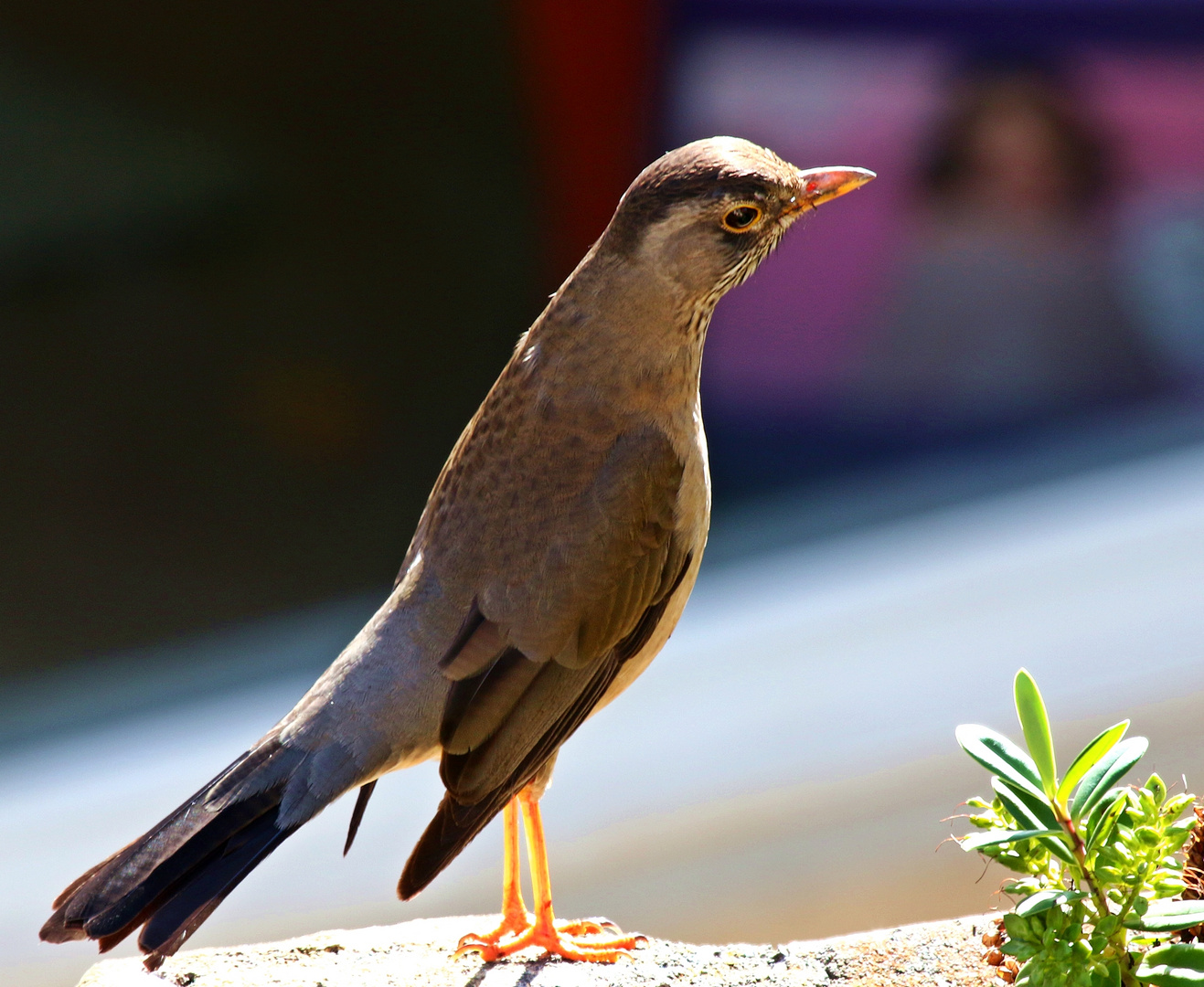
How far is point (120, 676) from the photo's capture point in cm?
589

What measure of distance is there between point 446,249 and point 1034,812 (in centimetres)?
421

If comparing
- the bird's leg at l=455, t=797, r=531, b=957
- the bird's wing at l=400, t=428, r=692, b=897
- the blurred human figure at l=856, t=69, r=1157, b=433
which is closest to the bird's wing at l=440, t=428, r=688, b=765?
the bird's wing at l=400, t=428, r=692, b=897

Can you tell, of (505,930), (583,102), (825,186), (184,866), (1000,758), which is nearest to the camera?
(1000,758)

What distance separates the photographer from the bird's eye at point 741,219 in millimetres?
2861

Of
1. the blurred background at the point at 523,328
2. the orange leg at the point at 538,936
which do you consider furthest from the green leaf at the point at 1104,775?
the blurred background at the point at 523,328

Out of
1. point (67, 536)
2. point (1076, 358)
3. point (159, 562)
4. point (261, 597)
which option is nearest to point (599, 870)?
point (261, 597)

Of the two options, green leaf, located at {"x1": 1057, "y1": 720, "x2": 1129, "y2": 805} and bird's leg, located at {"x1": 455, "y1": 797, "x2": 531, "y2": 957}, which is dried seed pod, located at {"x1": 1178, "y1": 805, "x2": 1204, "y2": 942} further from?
bird's leg, located at {"x1": 455, "y1": 797, "x2": 531, "y2": 957}

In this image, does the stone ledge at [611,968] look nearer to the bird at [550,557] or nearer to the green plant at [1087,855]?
the bird at [550,557]

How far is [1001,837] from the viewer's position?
2.08m

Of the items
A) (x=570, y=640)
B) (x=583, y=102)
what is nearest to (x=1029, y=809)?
(x=570, y=640)

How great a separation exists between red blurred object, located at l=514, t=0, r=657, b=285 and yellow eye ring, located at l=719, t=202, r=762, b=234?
2718 millimetres

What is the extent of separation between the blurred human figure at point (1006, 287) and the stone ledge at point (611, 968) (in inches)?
140

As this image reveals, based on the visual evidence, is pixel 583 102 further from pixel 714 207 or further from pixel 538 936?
pixel 538 936

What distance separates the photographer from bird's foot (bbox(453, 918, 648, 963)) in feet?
9.64
